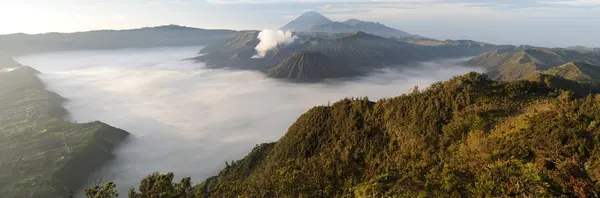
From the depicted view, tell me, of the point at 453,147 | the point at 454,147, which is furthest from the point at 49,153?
the point at 454,147

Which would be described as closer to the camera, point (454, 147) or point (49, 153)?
point (454, 147)

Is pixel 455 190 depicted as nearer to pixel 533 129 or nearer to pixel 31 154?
pixel 533 129

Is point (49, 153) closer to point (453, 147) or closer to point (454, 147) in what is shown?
point (453, 147)

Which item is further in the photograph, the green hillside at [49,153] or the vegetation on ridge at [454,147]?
the green hillside at [49,153]

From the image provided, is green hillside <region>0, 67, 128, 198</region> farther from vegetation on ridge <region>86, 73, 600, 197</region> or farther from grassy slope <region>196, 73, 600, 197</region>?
grassy slope <region>196, 73, 600, 197</region>

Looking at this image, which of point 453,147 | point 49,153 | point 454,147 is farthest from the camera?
point 49,153

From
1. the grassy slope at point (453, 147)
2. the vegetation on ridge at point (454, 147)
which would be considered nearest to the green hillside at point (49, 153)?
the vegetation on ridge at point (454, 147)

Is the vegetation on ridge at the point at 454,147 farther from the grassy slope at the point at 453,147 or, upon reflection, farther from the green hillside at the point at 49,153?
the green hillside at the point at 49,153
